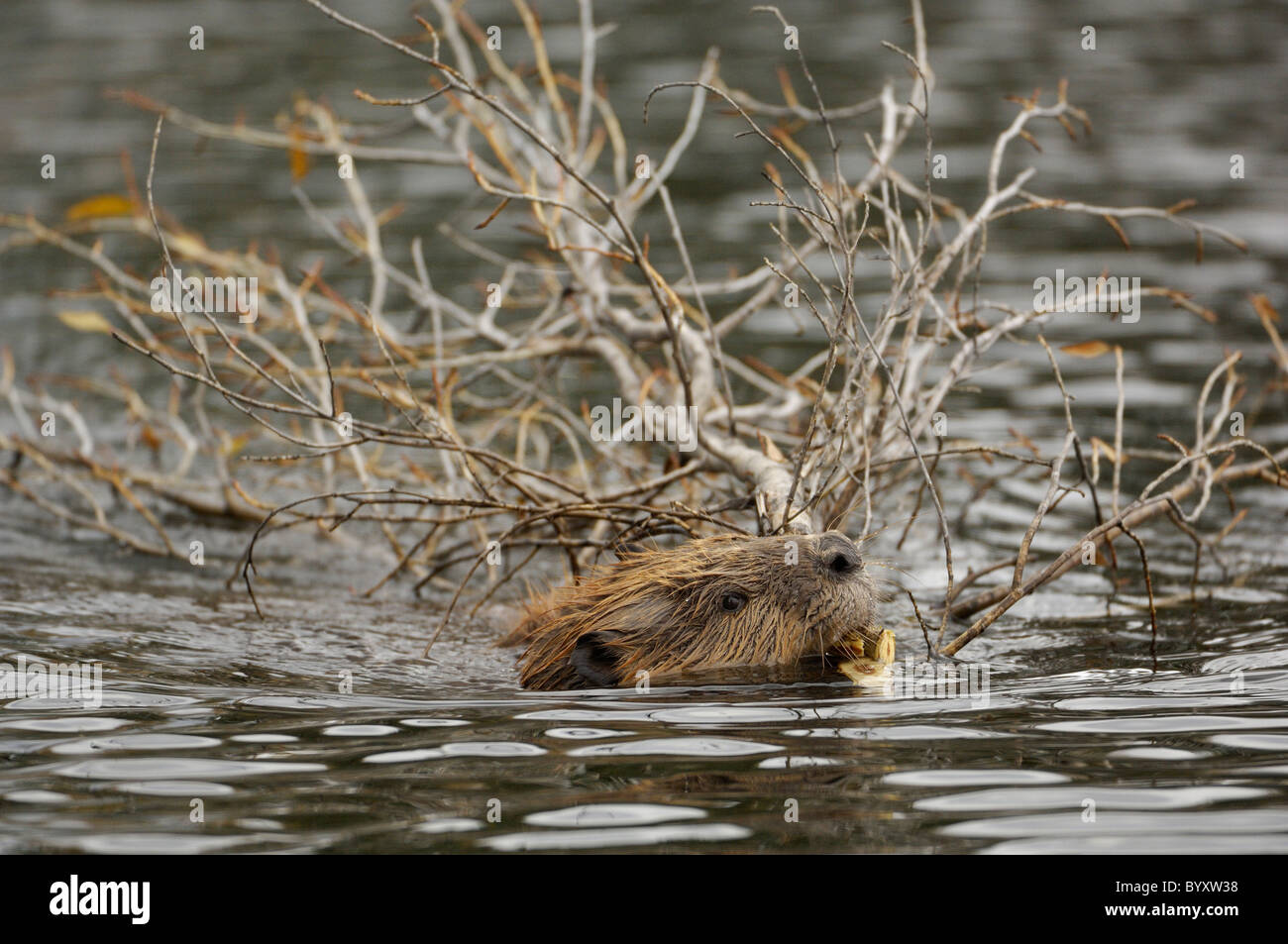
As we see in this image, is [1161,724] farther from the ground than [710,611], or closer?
closer

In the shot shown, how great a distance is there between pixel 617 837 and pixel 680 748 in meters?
0.67

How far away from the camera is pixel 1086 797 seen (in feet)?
12.7

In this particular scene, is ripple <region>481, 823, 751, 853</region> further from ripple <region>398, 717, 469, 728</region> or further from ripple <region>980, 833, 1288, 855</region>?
ripple <region>398, 717, 469, 728</region>

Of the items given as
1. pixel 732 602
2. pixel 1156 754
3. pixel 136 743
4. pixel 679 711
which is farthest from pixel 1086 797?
pixel 136 743

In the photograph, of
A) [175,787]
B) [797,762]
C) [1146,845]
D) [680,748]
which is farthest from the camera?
[680,748]

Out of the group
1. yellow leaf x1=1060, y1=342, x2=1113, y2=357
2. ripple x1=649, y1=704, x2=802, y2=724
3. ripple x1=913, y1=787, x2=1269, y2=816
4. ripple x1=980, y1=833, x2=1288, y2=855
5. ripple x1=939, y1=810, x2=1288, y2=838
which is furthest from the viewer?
yellow leaf x1=1060, y1=342, x2=1113, y2=357

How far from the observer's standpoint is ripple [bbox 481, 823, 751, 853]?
141 inches

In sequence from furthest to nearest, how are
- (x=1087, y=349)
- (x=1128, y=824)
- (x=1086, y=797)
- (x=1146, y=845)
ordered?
1. (x=1087, y=349)
2. (x=1086, y=797)
3. (x=1128, y=824)
4. (x=1146, y=845)

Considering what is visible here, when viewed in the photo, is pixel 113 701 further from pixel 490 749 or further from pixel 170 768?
pixel 490 749

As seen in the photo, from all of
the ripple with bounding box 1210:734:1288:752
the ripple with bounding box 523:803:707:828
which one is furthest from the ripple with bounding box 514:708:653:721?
the ripple with bounding box 1210:734:1288:752

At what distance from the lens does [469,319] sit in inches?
292

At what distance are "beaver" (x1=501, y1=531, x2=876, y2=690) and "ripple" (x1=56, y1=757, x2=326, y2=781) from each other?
3.57 ft
